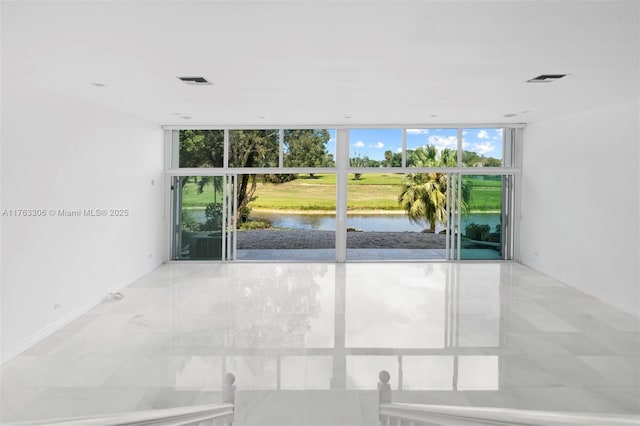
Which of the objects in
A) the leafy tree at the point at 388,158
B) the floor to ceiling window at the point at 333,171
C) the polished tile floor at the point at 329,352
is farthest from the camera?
the leafy tree at the point at 388,158

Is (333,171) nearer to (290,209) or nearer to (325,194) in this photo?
(290,209)

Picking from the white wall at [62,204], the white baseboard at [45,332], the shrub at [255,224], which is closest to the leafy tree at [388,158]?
the white wall at [62,204]

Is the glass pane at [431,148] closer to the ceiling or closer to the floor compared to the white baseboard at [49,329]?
closer to the ceiling

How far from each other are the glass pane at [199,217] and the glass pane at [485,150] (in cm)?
594

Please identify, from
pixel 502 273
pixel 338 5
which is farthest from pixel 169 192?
pixel 338 5

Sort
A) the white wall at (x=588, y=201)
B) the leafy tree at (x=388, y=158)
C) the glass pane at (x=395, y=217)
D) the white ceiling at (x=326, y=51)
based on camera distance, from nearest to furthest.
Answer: the white ceiling at (x=326, y=51) → the white wall at (x=588, y=201) → the leafy tree at (x=388, y=158) → the glass pane at (x=395, y=217)

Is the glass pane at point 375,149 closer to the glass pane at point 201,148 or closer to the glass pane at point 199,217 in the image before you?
the glass pane at point 201,148

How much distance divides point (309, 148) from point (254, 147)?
1332 millimetres

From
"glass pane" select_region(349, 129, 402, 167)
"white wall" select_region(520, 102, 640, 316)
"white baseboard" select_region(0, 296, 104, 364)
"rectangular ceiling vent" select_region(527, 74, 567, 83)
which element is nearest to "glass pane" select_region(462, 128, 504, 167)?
"white wall" select_region(520, 102, 640, 316)

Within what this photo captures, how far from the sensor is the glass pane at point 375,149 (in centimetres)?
1092

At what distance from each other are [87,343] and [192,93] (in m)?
3.57

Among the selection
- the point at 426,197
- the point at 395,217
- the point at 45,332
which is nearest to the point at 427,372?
the point at 45,332

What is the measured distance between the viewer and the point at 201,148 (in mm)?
10727

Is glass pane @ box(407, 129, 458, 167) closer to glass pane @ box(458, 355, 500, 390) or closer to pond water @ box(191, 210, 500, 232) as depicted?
glass pane @ box(458, 355, 500, 390)
